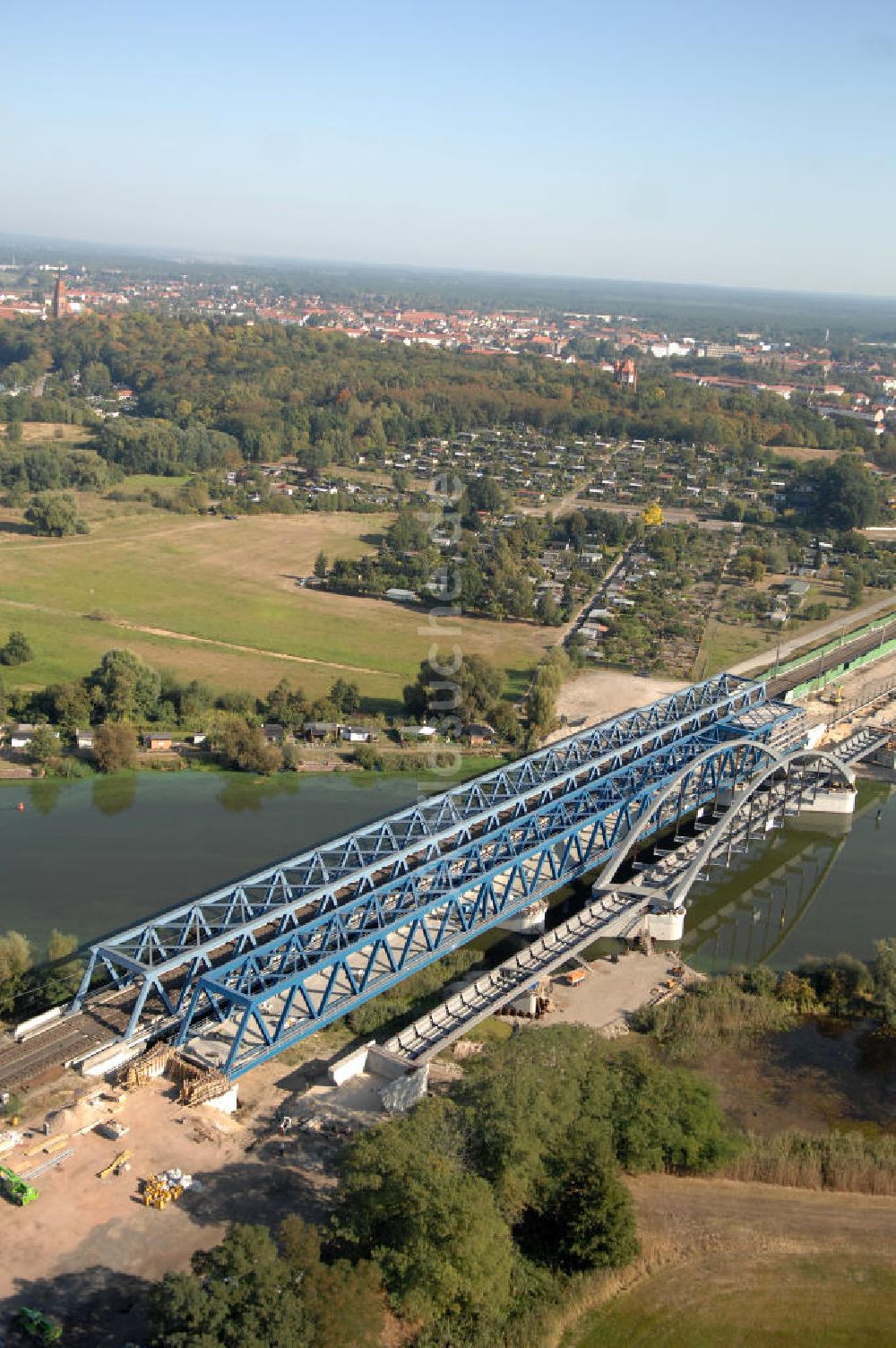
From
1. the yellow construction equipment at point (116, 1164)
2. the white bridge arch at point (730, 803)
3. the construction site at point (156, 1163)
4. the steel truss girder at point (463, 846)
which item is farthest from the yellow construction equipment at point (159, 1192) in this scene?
the white bridge arch at point (730, 803)

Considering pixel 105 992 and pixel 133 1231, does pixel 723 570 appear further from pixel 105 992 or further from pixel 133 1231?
pixel 133 1231

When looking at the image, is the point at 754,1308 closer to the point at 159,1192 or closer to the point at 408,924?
the point at 159,1192

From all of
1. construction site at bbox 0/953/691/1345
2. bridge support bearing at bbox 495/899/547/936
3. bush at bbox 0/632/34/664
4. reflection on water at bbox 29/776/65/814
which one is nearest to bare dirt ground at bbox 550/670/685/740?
bridge support bearing at bbox 495/899/547/936

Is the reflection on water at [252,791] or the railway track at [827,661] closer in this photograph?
the reflection on water at [252,791]

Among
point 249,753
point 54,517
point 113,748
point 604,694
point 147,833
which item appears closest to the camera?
point 147,833

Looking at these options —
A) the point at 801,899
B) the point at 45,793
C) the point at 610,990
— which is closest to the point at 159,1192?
the point at 610,990

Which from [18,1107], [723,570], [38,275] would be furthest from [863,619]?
[38,275]

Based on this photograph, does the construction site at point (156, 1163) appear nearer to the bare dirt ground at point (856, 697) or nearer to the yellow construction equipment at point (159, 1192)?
the yellow construction equipment at point (159, 1192)
